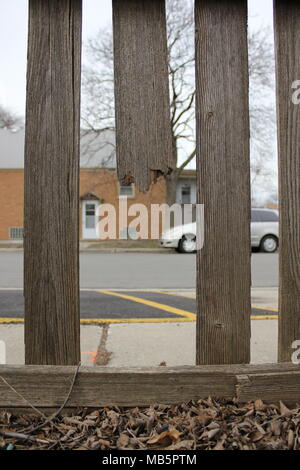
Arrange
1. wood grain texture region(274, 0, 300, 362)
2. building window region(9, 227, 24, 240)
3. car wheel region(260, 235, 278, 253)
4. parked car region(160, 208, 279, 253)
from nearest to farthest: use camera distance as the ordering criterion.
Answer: wood grain texture region(274, 0, 300, 362), parked car region(160, 208, 279, 253), car wheel region(260, 235, 278, 253), building window region(9, 227, 24, 240)

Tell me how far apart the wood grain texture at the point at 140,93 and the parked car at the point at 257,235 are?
48.0ft

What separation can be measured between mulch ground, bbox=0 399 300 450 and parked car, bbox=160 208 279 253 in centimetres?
1479

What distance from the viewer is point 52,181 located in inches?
64.9

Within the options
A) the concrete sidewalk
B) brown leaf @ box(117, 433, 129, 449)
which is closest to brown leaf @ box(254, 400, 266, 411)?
brown leaf @ box(117, 433, 129, 449)

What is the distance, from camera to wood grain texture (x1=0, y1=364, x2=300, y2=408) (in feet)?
5.25

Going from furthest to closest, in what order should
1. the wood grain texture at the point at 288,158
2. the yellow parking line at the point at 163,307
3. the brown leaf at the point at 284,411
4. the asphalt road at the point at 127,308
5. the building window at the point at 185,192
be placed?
1. the building window at the point at 185,192
2. the yellow parking line at the point at 163,307
3. the asphalt road at the point at 127,308
4. the wood grain texture at the point at 288,158
5. the brown leaf at the point at 284,411

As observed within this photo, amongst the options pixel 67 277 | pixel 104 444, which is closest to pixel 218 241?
pixel 67 277

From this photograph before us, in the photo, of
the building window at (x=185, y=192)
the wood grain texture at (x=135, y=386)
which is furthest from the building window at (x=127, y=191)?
the wood grain texture at (x=135, y=386)

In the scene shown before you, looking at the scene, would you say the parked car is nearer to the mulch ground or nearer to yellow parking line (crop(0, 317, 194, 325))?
yellow parking line (crop(0, 317, 194, 325))

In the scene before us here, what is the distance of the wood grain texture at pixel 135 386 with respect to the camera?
160 cm

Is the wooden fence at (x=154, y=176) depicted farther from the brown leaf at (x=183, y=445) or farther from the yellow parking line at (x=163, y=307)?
the yellow parking line at (x=163, y=307)

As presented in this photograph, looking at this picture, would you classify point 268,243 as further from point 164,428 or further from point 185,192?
point 164,428

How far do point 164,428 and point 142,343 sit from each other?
→ 4.67 ft

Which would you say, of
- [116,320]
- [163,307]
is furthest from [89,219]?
[116,320]
